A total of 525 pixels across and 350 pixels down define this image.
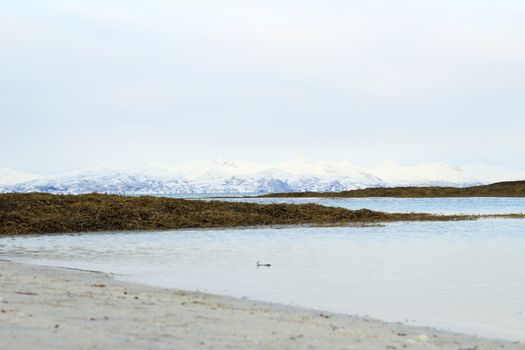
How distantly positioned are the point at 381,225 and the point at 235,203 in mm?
11951

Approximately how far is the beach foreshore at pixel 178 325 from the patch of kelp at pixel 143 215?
2532 cm

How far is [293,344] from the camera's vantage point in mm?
9820

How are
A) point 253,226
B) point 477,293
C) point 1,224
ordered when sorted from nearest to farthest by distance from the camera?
point 477,293
point 1,224
point 253,226

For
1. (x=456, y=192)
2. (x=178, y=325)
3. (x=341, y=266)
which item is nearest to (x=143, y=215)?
(x=341, y=266)

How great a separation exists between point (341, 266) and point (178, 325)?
12.7 m

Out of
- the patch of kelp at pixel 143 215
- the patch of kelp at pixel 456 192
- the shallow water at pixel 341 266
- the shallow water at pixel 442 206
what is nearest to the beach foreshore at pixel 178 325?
the shallow water at pixel 341 266

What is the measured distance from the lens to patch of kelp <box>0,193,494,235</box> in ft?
130

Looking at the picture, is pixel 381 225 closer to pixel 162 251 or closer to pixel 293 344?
pixel 162 251

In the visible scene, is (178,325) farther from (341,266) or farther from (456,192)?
(456,192)

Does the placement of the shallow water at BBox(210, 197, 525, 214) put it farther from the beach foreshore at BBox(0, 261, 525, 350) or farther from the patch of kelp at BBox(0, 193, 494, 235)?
the beach foreshore at BBox(0, 261, 525, 350)

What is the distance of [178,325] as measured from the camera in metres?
10.9

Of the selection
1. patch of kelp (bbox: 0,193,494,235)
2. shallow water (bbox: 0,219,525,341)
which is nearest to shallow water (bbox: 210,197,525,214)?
patch of kelp (bbox: 0,193,494,235)

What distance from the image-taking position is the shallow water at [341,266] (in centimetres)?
1486

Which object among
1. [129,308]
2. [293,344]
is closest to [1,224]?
[129,308]
